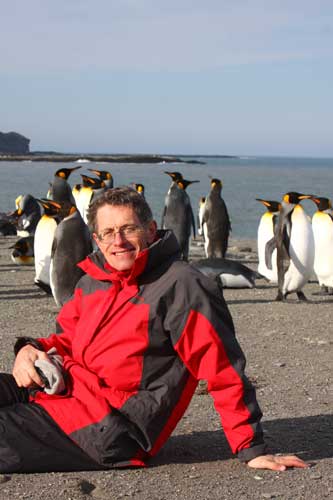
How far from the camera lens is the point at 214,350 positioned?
3021 mm

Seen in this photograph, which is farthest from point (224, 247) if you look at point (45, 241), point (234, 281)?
point (45, 241)

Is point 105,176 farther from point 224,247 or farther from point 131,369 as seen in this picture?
point 131,369

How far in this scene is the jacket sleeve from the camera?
303cm

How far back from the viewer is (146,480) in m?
A: 3.16

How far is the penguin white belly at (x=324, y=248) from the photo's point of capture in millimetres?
9867

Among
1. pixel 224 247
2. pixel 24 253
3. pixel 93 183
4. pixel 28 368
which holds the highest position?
pixel 28 368

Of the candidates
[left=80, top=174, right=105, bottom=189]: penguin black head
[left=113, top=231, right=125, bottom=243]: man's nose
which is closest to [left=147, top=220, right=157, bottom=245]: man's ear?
[left=113, top=231, right=125, bottom=243]: man's nose

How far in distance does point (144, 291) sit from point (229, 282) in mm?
6936

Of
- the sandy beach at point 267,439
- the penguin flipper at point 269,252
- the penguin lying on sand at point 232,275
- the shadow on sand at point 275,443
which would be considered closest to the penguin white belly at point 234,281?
the penguin lying on sand at point 232,275

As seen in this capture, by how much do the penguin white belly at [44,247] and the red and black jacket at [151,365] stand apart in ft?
21.4

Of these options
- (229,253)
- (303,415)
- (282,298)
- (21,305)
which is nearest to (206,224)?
(229,253)

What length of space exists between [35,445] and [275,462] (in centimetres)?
88

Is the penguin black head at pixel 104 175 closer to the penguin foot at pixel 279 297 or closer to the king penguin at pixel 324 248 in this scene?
the king penguin at pixel 324 248

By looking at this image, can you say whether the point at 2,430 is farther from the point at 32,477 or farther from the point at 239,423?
the point at 239,423
